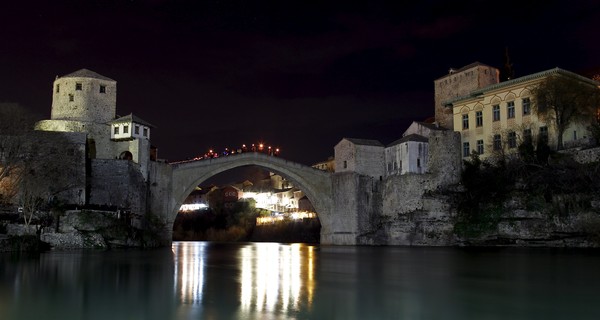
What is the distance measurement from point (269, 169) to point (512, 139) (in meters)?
19.6

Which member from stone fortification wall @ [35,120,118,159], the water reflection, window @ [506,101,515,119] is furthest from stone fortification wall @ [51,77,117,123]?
window @ [506,101,515,119]

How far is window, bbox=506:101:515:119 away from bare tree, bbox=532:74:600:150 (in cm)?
205

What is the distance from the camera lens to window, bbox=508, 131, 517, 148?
43.2 meters

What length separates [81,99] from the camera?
4466 cm

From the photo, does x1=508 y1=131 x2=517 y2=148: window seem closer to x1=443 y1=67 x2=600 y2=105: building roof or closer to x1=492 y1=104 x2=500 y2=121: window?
x1=492 y1=104 x2=500 y2=121: window

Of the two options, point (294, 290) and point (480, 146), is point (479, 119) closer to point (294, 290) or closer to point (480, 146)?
point (480, 146)

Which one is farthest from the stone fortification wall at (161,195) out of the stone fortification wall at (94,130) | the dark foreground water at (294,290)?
the dark foreground water at (294,290)

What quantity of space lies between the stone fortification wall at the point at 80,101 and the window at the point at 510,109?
29877 mm

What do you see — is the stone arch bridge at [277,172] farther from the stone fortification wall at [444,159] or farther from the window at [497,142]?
the window at [497,142]

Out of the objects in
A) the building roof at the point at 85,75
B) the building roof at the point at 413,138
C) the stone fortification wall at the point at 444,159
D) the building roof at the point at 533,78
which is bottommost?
the stone fortification wall at the point at 444,159

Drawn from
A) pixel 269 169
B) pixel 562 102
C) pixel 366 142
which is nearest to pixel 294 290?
pixel 562 102

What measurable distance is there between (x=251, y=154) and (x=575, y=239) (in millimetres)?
24421

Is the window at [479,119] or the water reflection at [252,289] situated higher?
the window at [479,119]

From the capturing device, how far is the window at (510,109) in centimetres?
4359
